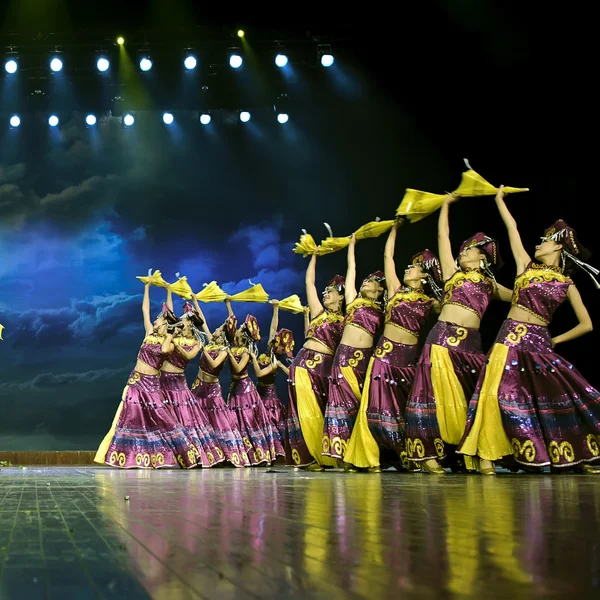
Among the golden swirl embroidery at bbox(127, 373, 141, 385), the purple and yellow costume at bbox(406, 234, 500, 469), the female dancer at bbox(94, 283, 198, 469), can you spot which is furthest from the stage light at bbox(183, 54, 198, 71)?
the purple and yellow costume at bbox(406, 234, 500, 469)

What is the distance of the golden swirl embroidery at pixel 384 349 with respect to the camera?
5402 mm

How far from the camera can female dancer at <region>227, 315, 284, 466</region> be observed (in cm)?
858

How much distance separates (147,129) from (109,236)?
5.43ft

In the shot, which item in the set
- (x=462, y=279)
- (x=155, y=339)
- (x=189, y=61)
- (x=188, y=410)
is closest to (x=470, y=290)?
(x=462, y=279)

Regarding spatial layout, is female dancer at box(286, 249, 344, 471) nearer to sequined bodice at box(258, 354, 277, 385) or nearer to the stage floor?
sequined bodice at box(258, 354, 277, 385)

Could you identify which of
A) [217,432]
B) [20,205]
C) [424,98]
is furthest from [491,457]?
[20,205]

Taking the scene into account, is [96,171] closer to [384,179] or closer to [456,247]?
[384,179]

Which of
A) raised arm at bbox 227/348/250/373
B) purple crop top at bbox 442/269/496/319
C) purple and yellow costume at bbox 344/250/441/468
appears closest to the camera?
purple crop top at bbox 442/269/496/319

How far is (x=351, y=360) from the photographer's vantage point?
5.78 m

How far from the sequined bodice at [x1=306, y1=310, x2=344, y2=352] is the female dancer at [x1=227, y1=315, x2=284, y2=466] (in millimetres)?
2245

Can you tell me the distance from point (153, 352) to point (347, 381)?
2536 millimetres

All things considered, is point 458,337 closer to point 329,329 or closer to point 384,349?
point 384,349

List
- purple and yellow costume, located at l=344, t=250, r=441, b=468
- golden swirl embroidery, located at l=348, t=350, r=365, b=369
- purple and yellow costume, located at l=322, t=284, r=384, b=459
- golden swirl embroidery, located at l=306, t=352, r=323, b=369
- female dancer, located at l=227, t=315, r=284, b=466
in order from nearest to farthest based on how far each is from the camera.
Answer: purple and yellow costume, located at l=344, t=250, r=441, b=468, purple and yellow costume, located at l=322, t=284, r=384, b=459, golden swirl embroidery, located at l=348, t=350, r=365, b=369, golden swirl embroidery, located at l=306, t=352, r=323, b=369, female dancer, located at l=227, t=315, r=284, b=466

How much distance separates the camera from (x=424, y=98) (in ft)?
30.7
